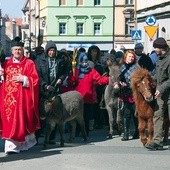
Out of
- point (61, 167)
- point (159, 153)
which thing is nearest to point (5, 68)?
point (61, 167)

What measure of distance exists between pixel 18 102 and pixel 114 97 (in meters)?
3.09

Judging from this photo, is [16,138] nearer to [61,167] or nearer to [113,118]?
[61,167]

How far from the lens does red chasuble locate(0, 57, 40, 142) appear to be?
1117cm

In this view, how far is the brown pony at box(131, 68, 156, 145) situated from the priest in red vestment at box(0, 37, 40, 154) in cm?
182

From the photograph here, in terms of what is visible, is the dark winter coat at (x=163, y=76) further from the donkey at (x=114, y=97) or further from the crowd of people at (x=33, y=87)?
the donkey at (x=114, y=97)

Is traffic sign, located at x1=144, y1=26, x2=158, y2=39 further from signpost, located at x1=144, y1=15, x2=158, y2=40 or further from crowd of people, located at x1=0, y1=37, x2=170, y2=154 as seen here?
crowd of people, located at x1=0, y1=37, x2=170, y2=154

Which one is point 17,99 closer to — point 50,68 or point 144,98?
point 50,68

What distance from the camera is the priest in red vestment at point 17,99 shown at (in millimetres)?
11164

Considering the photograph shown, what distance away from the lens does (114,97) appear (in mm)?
13766

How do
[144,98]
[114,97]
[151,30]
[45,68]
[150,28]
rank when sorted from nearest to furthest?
[144,98], [45,68], [114,97], [151,30], [150,28]

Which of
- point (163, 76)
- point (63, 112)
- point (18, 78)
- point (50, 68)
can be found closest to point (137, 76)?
point (163, 76)

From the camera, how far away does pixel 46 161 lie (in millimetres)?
10594

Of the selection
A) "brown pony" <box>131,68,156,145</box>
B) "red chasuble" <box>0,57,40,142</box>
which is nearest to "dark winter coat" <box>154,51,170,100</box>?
"brown pony" <box>131,68,156,145</box>

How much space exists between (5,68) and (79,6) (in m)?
69.2
